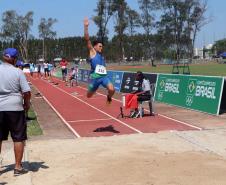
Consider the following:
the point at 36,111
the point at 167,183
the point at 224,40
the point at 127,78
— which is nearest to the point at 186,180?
the point at 167,183

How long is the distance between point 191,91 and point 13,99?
35.1 ft

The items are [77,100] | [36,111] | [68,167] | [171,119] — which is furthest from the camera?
[77,100]

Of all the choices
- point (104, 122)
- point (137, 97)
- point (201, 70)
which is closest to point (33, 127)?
point (104, 122)

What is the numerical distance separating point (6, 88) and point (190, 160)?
3257 millimetres

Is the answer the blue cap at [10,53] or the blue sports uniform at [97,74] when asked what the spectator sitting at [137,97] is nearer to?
the blue sports uniform at [97,74]

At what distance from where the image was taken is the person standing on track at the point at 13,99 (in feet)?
23.8

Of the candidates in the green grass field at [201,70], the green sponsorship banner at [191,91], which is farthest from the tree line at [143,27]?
the green sponsorship banner at [191,91]

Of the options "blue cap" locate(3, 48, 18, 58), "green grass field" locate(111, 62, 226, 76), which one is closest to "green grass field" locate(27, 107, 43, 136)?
"blue cap" locate(3, 48, 18, 58)

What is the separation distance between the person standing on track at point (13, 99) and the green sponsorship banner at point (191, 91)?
9014 mm

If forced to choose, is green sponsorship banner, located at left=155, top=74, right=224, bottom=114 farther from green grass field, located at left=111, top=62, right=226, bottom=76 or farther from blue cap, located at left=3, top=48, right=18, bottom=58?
green grass field, located at left=111, top=62, right=226, bottom=76

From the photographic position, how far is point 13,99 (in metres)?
7.30

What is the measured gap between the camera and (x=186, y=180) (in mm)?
6996

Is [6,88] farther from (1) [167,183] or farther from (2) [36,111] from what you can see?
(2) [36,111]

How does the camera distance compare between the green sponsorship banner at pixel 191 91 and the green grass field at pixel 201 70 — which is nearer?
the green sponsorship banner at pixel 191 91
